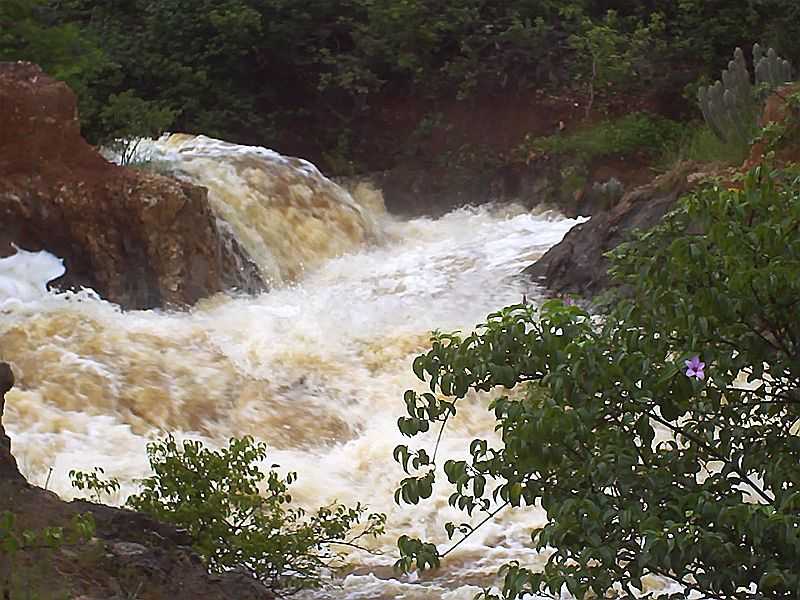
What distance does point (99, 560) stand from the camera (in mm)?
5145

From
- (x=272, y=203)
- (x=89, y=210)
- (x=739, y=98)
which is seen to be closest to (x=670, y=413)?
(x=89, y=210)

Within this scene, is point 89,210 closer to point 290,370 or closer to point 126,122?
point 290,370

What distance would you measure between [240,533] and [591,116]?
12.2 meters

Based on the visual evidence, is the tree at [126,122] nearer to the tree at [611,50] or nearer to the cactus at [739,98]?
the tree at [611,50]

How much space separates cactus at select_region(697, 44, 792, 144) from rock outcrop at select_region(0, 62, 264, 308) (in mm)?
5041

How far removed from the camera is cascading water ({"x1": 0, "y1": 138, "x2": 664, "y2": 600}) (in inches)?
303

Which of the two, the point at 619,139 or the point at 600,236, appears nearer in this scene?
the point at 600,236

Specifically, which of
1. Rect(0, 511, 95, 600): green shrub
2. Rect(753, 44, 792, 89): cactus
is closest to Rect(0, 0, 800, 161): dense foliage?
Rect(753, 44, 792, 89): cactus

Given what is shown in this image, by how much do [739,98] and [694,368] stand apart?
10.1 m

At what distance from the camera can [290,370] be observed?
998cm

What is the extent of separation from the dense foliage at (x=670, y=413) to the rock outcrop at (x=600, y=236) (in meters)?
8.08

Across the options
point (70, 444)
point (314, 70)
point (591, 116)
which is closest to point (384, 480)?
point (70, 444)

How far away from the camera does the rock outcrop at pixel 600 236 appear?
1148cm

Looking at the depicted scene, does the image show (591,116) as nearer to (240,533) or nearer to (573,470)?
(240,533)
